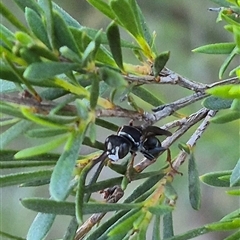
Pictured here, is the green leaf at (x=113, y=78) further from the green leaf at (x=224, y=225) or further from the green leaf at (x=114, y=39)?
the green leaf at (x=224, y=225)

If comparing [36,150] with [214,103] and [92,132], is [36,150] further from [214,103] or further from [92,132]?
[214,103]

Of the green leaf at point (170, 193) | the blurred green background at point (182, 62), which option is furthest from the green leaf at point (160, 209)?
the blurred green background at point (182, 62)

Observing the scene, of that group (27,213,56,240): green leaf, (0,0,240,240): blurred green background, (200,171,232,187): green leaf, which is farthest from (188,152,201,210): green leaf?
(0,0,240,240): blurred green background

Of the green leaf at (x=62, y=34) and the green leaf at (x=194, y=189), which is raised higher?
the green leaf at (x=62, y=34)

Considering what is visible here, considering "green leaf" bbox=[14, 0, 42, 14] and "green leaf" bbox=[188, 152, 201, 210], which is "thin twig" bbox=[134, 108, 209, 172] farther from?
"green leaf" bbox=[14, 0, 42, 14]

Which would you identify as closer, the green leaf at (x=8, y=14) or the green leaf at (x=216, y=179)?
the green leaf at (x=8, y=14)

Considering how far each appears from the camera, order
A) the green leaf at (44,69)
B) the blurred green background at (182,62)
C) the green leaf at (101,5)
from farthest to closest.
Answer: the blurred green background at (182,62) < the green leaf at (101,5) < the green leaf at (44,69)

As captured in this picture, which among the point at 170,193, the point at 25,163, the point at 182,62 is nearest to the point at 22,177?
the point at 25,163
